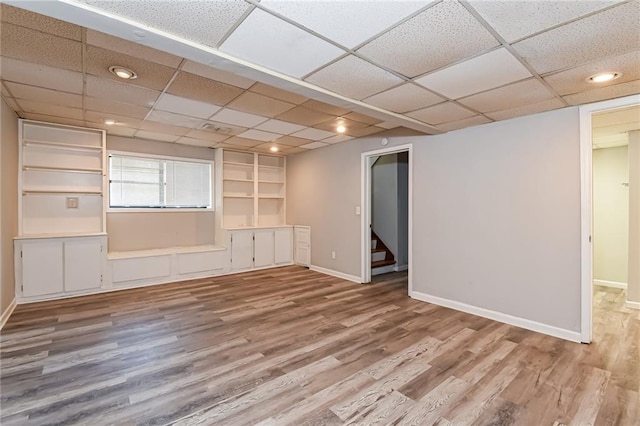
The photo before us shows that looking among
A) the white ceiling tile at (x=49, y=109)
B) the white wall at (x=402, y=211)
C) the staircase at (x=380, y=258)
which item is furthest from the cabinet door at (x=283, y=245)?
the white ceiling tile at (x=49, y=109)

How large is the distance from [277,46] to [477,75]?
154 centimetres

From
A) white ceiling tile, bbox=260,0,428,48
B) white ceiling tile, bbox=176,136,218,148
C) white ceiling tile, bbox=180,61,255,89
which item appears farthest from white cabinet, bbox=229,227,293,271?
white ceiling tile, bbox=260,0,428,48

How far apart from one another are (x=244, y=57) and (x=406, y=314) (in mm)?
3211

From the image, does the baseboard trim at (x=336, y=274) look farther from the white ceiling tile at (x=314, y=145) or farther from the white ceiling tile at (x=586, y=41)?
the white ceiling tile at (x=586, y=41)

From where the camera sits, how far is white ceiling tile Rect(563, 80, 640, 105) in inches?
98.6

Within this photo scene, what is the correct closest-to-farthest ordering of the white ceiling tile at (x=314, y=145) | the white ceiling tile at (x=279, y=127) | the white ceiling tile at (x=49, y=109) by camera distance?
the white ceiling tile at (x=49, y=109)
the white ceiling tile at (x=279, y=127)
the white ceiling tile at (x=314, y=145)

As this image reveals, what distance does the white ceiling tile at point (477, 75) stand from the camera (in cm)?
209

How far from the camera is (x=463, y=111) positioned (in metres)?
3.13

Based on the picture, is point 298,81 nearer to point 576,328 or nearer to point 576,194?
point 576,194

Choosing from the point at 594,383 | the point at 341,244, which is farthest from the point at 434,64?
the point at 341,244

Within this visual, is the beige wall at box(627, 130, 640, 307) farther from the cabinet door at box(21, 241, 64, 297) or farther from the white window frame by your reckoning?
the cabinet door at box(21, 241, 64, 297)

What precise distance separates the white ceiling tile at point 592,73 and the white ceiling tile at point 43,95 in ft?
15.1

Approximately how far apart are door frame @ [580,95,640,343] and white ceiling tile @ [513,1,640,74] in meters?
1.11

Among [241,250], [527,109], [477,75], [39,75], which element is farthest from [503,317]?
[39,75]
